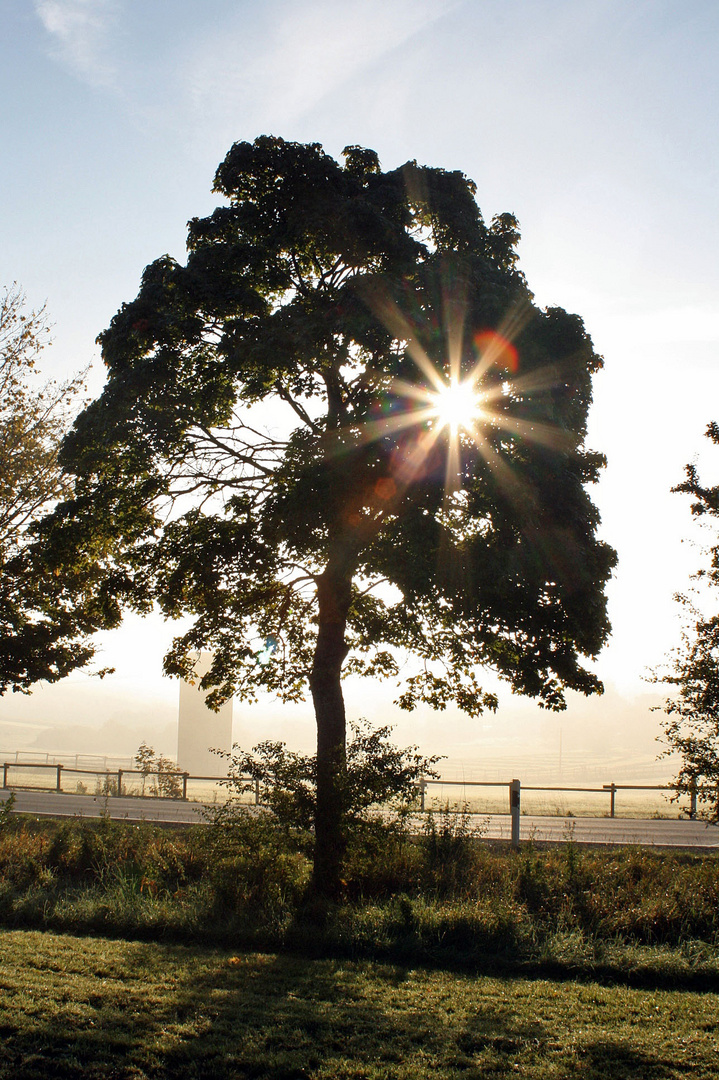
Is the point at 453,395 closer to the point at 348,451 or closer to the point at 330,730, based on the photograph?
the point at 348,451

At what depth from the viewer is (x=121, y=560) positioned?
14320 millimetres

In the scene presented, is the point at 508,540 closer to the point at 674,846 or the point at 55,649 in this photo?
the point at 674,846

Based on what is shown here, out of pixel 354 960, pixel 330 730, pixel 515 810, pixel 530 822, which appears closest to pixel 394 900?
pixel 354 960

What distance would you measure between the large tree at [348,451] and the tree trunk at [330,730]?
0.03 metres

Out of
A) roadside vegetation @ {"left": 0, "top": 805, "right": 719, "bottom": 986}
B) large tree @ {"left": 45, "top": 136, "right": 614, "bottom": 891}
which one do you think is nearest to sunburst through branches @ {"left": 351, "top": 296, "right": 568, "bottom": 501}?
large tree @ {"left": 45, "top": 136, "right": 614, "bottom": 891}

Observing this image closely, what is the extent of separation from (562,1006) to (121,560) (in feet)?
33.7

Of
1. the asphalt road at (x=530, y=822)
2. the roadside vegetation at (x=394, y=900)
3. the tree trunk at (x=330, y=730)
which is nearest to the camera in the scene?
the roadside vegetation at (x=394, y=900)

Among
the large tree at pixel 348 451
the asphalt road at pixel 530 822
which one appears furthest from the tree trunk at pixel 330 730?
the asphalt road at pixel 530 822

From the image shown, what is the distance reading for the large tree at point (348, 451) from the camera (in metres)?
10.9

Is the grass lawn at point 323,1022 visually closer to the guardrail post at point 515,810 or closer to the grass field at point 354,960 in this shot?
the grass field at point 354,960

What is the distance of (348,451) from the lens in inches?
433

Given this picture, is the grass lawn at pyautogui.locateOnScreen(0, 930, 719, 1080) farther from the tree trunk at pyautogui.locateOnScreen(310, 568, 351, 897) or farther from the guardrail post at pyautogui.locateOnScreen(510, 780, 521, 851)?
the guardrail post at pyautogui.locateOnScreen(510, 780, 521, 851)

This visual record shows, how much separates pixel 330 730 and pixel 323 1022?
6.77 meters

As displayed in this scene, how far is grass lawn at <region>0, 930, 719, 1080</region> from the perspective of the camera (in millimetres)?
4996
